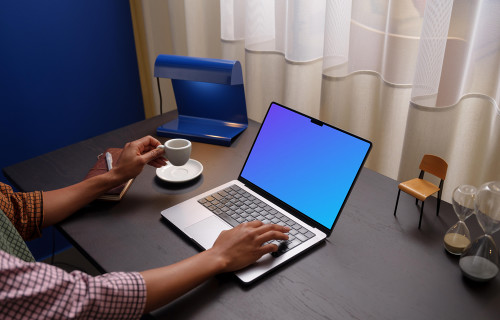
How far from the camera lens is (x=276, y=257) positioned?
2.91 feet

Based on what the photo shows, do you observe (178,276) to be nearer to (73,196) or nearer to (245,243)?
(245,243)

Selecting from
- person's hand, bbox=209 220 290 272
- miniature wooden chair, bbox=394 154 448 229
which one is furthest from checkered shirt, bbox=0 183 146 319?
miniature wooden chair, bbox=394 154 448 229

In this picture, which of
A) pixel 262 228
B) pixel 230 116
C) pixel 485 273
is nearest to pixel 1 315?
pixel 262 228

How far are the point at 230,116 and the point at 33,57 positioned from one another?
1.00m

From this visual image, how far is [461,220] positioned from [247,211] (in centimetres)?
46

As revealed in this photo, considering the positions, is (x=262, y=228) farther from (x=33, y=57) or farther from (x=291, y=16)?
(x=33, y=57)

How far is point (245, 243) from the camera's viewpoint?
87 centimetres

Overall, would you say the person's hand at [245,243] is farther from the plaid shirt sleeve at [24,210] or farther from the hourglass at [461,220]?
the plaid shirt sleeve at [24,210]

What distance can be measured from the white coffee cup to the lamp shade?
26 centimetres

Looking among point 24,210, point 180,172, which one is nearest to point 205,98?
point 180,172

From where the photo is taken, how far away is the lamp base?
136 cm

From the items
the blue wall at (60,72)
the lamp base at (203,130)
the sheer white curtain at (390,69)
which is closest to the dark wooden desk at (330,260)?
the lamp base at (203,130)

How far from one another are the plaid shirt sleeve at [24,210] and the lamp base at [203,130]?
49 centimetres

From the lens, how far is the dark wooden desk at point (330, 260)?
0.78 meters
